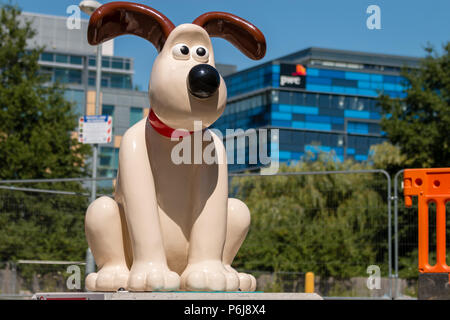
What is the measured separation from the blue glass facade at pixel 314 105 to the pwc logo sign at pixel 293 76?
0.10m

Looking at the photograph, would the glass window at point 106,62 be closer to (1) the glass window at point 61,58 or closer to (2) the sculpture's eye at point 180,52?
(1) the glass window at point 61,58

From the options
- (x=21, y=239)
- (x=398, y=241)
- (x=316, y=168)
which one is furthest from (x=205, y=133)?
(x=316, y=168)

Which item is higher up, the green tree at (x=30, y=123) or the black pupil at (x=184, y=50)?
the green tree at (x=30, y=123)

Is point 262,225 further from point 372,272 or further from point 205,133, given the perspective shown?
point 205,133

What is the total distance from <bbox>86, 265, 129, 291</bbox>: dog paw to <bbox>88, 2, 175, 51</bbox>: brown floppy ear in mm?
1663

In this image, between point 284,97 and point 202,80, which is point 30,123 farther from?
point 284,97

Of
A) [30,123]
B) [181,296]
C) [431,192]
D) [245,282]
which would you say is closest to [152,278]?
[181,296]

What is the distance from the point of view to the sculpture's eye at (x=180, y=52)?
4805 mm

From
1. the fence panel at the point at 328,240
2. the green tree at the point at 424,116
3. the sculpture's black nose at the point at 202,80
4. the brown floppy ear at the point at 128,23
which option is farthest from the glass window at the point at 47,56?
the sculpture's black nose at the point at 202,80

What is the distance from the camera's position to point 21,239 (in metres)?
12.5

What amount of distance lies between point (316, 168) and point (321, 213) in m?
14.5

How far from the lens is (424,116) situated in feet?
69.9

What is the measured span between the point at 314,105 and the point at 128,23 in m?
67.2

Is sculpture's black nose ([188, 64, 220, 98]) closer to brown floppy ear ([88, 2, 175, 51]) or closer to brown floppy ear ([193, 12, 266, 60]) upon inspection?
brown floppy ear ([88, 2, 175, 51])
